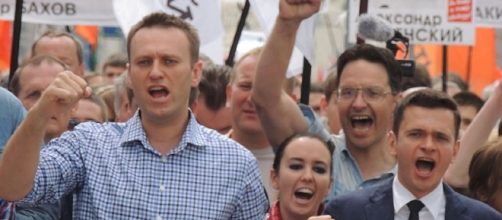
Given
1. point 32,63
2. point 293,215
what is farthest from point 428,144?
point 32,63

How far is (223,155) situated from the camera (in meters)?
6.20

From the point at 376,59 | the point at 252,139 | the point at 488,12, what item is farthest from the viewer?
the point at 488,12

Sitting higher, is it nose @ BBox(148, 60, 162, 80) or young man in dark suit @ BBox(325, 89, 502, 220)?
nose @ BBox(148, 60, 162, 80)

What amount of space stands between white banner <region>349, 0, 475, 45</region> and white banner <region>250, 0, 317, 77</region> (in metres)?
1.34

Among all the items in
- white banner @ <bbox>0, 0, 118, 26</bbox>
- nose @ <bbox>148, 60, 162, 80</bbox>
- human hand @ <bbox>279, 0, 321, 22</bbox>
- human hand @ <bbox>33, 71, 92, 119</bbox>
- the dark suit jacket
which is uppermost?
human hand @ <bbox>279, 0, 321, 22</bbox>

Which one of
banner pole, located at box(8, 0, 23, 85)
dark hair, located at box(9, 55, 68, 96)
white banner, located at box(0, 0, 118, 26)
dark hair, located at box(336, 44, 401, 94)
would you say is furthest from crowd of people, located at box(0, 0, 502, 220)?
white banner, located at box(0, 0, 118, 26)

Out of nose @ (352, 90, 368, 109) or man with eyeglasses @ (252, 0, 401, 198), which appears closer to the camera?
man with eyeglasses @ (252, 0, 401, 198)

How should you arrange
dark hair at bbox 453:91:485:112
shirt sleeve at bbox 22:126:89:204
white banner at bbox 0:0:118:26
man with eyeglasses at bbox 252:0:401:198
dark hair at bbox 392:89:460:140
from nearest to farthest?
shirt sleeve at bbox 22:126:89:204 → dark hair at bbox 392:89:460:140 → man with eyeglasses at bbox 252:0:401:198 → dark hair at bbox 453:91:485:112 → white banner at bbox 0:0:118:26

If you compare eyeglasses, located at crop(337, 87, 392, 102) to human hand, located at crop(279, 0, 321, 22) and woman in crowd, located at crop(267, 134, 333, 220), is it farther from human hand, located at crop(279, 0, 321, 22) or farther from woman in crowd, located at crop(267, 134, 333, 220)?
human hand, located at crop(279, 0, 321, 22)

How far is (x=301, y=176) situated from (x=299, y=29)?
1.44 meters

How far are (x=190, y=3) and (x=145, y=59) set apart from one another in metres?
3.27

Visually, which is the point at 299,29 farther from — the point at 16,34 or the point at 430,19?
the point at 430,19

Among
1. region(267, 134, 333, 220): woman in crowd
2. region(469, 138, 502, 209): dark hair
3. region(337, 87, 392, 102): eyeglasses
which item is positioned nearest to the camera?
region(267, 134, 333, 220): woman in crowd

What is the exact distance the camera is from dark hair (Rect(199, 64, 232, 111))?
8609 millimetres
